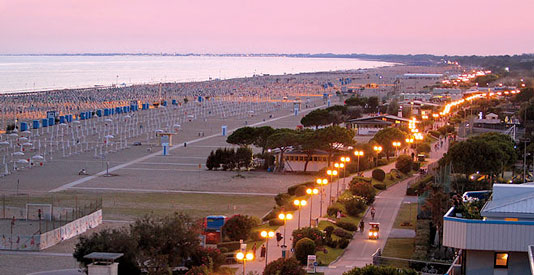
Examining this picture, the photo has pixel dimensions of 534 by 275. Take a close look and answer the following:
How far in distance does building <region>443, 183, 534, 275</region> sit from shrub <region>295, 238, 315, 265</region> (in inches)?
244

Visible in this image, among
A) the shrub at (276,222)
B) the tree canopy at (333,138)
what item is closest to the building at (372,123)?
the tree canopy at (333,138)

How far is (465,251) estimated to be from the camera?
14492 mm

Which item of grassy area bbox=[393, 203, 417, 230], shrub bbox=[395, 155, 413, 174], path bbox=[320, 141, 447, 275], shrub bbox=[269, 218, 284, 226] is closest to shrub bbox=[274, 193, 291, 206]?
path bbox=[320, 141, 447, 275]

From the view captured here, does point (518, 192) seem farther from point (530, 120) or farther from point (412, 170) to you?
point (530, 120)

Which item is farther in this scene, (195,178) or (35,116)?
(35,116)

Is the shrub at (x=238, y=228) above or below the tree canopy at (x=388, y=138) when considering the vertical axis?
below

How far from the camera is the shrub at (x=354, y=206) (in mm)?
26848

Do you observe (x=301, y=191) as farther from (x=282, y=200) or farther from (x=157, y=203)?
(x=157, y=203)

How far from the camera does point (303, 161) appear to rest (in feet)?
135

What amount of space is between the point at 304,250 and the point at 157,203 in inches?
464

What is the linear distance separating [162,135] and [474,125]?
2185cm

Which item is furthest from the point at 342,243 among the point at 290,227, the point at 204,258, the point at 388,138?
the point at 388,138

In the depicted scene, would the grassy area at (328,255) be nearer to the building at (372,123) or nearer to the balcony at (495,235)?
the balcony at (495,235)

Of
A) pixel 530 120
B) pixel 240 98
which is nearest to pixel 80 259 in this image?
pixel 530 120
